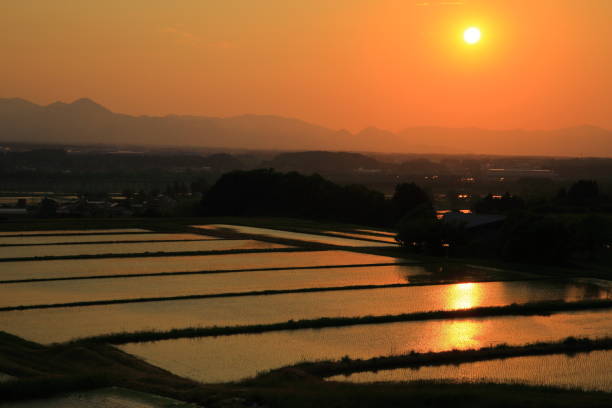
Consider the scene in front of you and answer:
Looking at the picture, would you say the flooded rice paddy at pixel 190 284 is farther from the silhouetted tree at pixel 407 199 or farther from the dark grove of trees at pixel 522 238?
the silhouetted tree at pixel 407 199

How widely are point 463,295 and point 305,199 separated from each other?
3026 centimetres

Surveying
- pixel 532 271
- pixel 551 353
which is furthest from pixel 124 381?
pixel 532 271

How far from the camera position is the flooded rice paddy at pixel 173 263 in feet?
68.6

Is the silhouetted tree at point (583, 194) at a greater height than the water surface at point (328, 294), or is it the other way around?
the silhouetted tree at point (583, 194)

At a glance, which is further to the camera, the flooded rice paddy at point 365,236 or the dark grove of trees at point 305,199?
the dark grove of trees at point 305,199


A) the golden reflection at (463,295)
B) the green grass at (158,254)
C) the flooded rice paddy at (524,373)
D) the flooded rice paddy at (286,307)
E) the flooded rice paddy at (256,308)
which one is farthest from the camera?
the green grass at (158,254)

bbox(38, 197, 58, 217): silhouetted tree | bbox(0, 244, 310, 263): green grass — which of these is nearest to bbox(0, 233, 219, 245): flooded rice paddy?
bbox(0, 244, 310, 263): green grass

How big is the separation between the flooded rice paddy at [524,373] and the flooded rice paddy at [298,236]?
689 inches

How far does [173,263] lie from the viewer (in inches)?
915

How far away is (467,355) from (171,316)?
5.68 m

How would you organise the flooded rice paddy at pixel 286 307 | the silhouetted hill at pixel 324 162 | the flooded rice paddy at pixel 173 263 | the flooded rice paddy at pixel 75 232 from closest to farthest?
the flooded rice paddy at pixel 286 307
the flooded rice paddy at pixel 173 263
the flooded rice paddy at pixel 75 232
the silhouetted hill at pixel 324 162

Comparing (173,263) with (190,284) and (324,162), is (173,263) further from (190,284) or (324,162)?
(324,162)

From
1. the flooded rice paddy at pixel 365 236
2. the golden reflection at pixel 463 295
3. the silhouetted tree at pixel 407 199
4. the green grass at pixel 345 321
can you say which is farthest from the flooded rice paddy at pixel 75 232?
the green grass at pixel 345 321

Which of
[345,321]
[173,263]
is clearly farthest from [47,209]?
[345,321]
